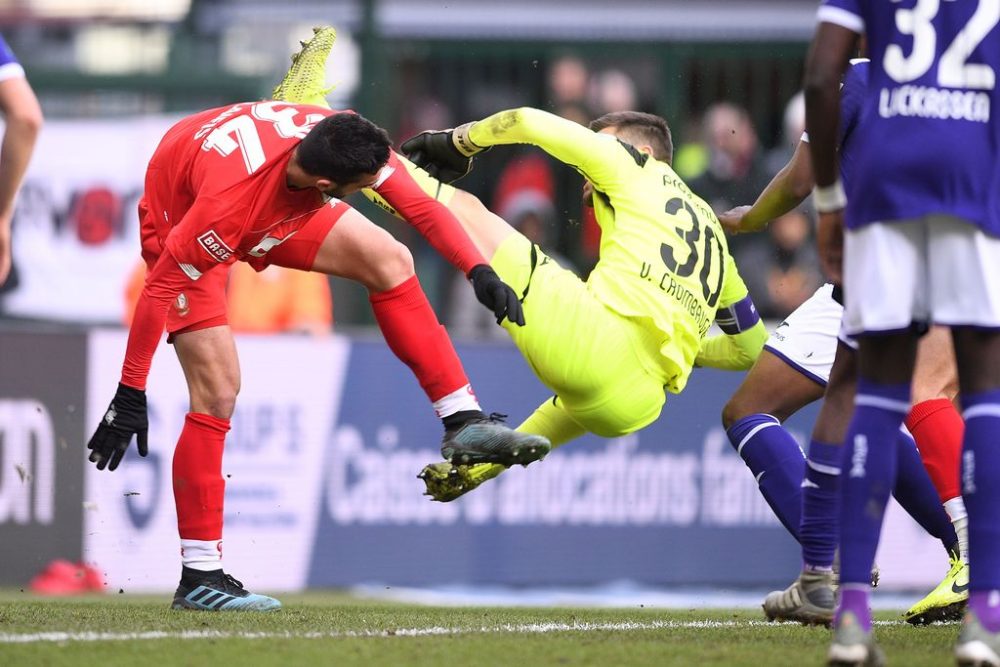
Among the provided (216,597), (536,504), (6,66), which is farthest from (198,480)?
(536,504)

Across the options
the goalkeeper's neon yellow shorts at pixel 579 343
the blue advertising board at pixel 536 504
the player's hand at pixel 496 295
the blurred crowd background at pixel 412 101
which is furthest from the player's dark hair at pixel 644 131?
the blurred crowd background at pixel 412 101

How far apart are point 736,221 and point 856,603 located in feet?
8.09

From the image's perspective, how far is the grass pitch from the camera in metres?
4.11

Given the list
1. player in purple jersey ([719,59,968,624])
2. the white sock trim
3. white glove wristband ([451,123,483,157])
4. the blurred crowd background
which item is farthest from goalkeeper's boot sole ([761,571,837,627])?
the blurred crowd background

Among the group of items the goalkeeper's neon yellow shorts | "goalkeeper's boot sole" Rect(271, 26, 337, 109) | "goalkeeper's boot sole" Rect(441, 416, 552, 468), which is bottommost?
"goalkeeper's boot sole" Rect(441, 416, 552, 468)

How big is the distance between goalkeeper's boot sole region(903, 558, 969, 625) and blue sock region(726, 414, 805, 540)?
1.72ft

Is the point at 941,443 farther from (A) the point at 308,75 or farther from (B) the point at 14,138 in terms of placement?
(B) the point at 14,138

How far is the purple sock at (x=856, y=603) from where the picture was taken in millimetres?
3803

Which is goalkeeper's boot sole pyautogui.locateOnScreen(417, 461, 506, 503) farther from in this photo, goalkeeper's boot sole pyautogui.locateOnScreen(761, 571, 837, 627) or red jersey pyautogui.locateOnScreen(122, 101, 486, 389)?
goalkeeper's boot sole pyautogui.locateOnScreen(761, 571, 837, 627)

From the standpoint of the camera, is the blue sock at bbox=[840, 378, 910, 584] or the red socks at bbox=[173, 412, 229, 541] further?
the red socks at bbox=[173, 412, 229, 541]

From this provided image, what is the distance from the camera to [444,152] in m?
5.84

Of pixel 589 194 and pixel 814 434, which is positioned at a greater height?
pixel 589 194

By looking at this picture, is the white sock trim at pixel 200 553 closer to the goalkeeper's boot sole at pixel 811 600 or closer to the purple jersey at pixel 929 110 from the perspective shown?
the goalkeeper's boot sole at pixel 811 600

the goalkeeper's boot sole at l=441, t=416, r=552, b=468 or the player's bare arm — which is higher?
the player's bare arm
